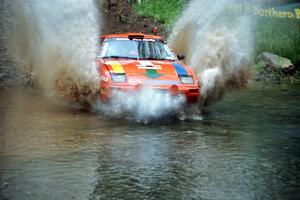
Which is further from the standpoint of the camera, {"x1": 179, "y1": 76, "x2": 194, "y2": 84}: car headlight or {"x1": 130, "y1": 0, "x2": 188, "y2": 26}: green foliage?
{"x1": 130, "y1": 0, "x2": 188, "y2": 26}: green foliage

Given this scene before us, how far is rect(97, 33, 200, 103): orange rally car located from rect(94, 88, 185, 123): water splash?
0.34 ft

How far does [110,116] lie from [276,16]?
1559cm

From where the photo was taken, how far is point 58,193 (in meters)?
5.27

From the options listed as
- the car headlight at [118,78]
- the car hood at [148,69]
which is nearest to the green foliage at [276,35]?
the car hood at [148,69]

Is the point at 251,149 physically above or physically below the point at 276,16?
below

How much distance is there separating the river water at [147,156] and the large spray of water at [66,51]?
0.58 m

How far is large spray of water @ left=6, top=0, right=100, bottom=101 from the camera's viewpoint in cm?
1074

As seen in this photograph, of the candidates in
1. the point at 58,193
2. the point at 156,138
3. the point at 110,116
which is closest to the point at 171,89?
the point at 110,116

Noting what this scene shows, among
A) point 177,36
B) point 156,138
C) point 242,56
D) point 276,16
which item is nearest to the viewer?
point 156,138

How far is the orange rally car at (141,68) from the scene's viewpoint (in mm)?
9805

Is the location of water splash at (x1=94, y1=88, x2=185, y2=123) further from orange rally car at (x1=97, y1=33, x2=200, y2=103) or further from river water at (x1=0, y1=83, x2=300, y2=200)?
river water at (x1=0, y1=83, x2=300, y2=200)

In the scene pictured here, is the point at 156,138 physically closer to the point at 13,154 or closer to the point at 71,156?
the point at 71,156

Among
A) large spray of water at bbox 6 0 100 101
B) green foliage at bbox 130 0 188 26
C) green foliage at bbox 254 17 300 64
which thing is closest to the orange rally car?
large spray of water at bbox 6 0 100 101

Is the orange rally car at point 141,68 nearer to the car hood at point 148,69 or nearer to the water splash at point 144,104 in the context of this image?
the car hood at point 148,69
